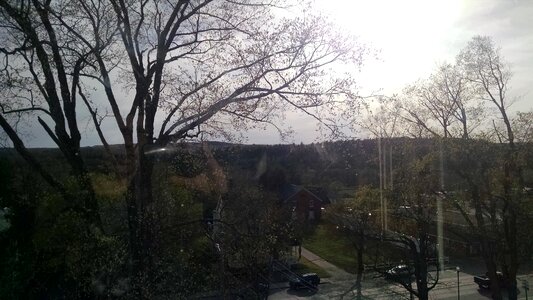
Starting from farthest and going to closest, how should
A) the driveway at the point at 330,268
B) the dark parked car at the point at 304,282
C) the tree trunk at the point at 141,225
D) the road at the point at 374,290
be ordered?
the driveway at the point at 330,268 < the dark parked car at the point at 304,282 < the road at the point at 374,290 < the tree trunk at the point at 141,225

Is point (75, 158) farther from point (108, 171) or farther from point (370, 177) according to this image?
point (370, 177)

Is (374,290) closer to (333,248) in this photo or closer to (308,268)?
(308,268)

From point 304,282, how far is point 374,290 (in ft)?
11.6

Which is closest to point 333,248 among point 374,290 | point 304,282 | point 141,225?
point 374,290

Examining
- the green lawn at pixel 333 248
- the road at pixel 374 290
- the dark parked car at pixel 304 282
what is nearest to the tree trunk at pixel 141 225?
the road at pixel 374 290

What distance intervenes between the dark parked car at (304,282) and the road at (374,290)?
0.87 ft

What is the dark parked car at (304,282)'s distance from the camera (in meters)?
24.8

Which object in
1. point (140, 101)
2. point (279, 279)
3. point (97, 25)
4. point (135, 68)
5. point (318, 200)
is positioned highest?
point (97, 25)

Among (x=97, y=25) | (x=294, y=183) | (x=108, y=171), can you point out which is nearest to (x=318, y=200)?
(x=294, y=183)

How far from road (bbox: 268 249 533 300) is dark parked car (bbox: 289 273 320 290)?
264 millimetres

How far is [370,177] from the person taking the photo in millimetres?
Result: 25672

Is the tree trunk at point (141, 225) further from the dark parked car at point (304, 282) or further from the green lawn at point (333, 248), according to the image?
the green lawn at point (333, 248)

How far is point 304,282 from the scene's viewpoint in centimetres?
2483

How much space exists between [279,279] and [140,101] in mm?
20331
